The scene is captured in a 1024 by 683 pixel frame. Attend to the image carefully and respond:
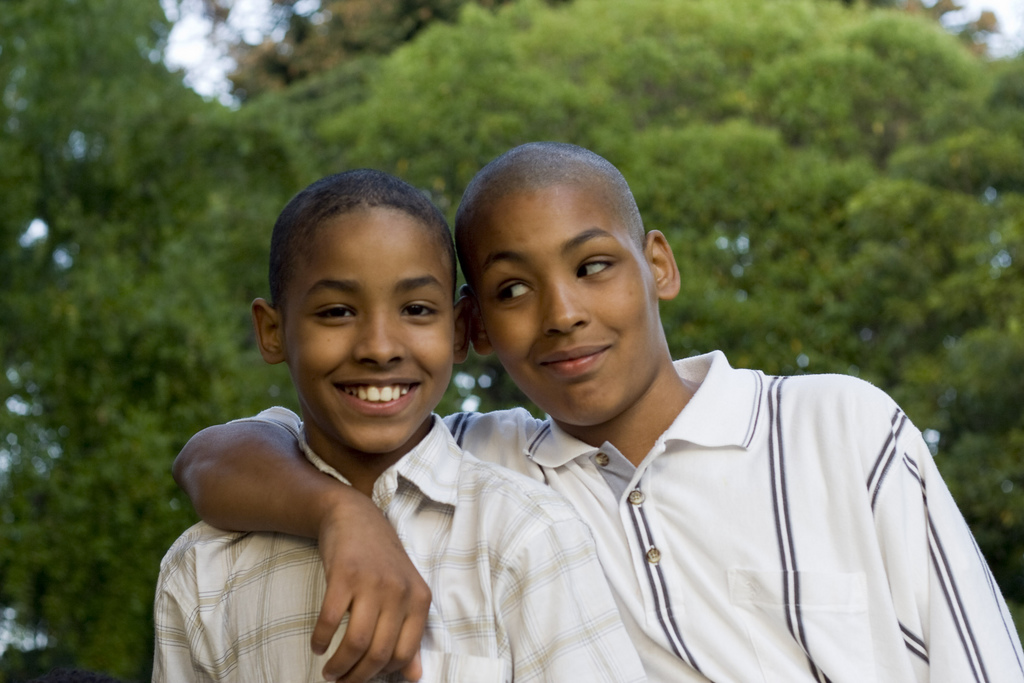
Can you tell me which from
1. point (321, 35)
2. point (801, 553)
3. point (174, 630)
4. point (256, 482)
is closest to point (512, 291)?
point (256, 482)

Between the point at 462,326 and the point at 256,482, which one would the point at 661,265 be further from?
the point at 256,482

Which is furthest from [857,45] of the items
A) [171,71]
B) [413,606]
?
[413,606]

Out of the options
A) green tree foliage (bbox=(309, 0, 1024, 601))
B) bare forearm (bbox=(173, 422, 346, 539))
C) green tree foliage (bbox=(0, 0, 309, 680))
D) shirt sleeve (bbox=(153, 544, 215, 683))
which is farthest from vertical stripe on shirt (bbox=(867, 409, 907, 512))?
green tree foliage (bbox=(0, 0, 309, 680))

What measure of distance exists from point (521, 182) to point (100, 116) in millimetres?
4420

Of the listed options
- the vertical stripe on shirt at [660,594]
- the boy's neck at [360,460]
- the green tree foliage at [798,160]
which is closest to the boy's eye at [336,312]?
the boy's neck at [360,460]

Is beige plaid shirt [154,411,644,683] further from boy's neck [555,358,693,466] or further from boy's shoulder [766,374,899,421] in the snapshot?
boy's shoulder [766,374,899,421]

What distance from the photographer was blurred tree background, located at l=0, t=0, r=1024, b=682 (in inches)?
209

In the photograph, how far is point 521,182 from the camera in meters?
1.86

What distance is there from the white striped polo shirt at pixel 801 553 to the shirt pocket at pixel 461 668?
30 centimetres

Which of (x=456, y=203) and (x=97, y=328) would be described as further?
(x=456, y=203)

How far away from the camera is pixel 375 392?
164 centimetres

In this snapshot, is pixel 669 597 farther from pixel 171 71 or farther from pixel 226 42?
pixel 226 42

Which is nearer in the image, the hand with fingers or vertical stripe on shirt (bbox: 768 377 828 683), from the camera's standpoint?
the hand with fingers

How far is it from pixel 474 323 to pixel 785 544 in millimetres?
639
